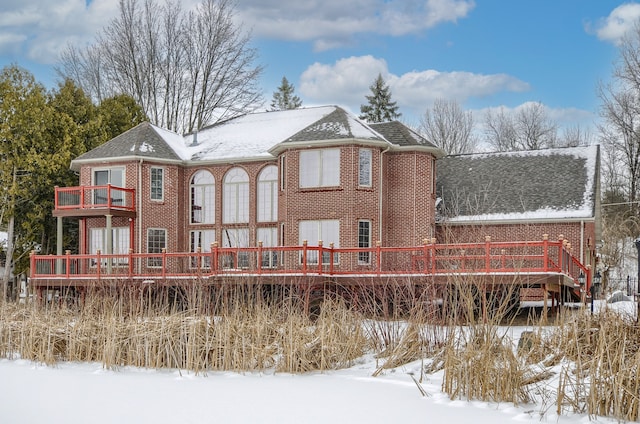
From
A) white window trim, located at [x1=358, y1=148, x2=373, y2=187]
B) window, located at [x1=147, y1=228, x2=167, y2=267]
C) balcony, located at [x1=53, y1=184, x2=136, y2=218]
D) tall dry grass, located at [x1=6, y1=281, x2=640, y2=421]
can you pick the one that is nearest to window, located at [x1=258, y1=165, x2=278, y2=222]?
white window trim, located at [x1=358, y1=148, x2=373, y2=187]

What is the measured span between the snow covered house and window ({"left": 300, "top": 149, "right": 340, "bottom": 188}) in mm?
34

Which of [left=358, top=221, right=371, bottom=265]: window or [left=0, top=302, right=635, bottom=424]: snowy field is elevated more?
[left=358, top=221, right=371, bottom=265]: window

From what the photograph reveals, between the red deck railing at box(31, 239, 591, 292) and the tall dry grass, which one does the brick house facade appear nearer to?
the red deck railing at box(31, 239, 591, 292)

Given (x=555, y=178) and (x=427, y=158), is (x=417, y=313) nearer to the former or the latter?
(x=427, y=158)

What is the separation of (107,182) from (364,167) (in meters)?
10.2

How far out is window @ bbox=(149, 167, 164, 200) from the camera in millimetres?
25859

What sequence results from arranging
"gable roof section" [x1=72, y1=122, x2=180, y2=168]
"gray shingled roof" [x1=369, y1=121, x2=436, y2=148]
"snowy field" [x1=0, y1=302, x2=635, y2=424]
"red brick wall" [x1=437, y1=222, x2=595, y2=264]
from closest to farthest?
1. "snowy field" [x1=0, y1=302, x2=635, y2=424]
2. "red brick wall" [x1=437, y1=222, x2=595, y2=264]
3. "gray shingled roof" [x1=369, y1=121, x2=436, y2=148]
4. "gable roof section" [x1=72, y1=122, x2=180, y2=168]

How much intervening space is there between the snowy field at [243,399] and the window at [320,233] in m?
10.8

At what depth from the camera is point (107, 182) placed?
26.2 m

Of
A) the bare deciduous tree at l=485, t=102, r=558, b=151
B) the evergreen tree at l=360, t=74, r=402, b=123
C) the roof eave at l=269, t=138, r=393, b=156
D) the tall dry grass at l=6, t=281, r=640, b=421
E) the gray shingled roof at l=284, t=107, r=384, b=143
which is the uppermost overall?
the evergreen tree at l=360, t=74, r=402, b=123

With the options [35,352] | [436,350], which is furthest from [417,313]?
[35,352]

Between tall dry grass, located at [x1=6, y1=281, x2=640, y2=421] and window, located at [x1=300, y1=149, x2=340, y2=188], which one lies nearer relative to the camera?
tall dry grass, located at [x1=6, y1=281, x2=640, y2=421]

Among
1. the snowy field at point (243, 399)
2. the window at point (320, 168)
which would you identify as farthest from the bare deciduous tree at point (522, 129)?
the snowy field at point (243, 399)

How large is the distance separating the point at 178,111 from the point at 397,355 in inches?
1258
